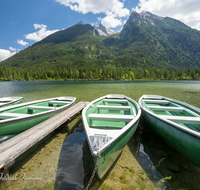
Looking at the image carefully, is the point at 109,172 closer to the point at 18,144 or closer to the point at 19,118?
the point at 18,144

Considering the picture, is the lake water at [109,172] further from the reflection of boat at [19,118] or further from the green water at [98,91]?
the green water at [98,91]

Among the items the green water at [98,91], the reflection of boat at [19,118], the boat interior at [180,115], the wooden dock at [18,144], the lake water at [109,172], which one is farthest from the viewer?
the green water at [98,91]

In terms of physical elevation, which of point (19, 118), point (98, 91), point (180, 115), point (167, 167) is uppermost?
point (19, 118)

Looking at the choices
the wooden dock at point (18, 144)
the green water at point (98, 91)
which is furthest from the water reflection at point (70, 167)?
the green water at point (98, 91)

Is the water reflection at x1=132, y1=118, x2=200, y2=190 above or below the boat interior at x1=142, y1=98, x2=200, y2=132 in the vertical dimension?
below

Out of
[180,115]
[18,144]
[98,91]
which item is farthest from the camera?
[98,91]

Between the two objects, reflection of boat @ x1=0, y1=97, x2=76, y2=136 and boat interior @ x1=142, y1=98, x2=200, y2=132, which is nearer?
boat interior @ x1=142, y1=98, x2=200, y2=132

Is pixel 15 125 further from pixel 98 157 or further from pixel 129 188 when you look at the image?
pixel 129 188

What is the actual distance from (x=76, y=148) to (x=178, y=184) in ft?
14.1

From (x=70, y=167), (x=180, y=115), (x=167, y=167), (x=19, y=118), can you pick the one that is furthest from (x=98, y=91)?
(x=167, y=167)

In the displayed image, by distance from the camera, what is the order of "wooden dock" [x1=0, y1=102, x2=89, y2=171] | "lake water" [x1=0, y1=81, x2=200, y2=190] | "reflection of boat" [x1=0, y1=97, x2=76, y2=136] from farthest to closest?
"reflection of boat" [x1=0, y1=97, x2=76, y2=136] → "lake water" [x1=0, y1=81, x2=200, y2=190] → "wooden dock" [x1=0, y1=102, x2=89, y2=171]

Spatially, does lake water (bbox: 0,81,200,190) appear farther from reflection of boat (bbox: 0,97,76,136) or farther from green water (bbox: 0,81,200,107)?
green water (bbox: 0,81,200,107)

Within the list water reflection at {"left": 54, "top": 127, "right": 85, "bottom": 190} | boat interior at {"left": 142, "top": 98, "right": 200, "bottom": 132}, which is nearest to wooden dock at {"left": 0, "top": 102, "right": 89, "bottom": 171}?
water reflection at {"left": 54, "top": 127, "right": 85, "bottom": 190}

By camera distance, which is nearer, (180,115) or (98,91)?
(180,115)
